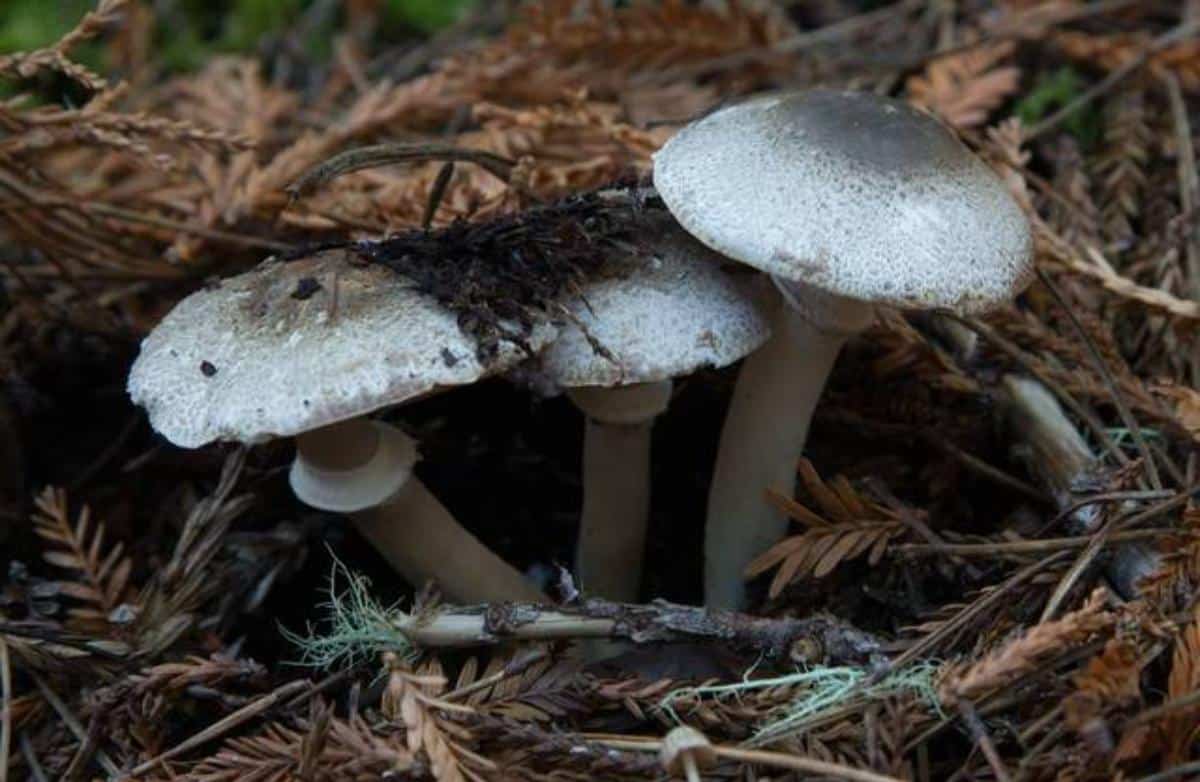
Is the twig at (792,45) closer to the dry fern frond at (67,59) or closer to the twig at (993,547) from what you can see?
the dry fern frond at (67,59)

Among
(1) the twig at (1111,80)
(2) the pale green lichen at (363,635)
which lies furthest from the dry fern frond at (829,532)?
(1) the twig at (1111,80)

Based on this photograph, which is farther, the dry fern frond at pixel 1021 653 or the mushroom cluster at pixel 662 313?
the mushroom cluster at pixel 662 313

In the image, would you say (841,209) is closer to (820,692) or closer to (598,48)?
(820,692)

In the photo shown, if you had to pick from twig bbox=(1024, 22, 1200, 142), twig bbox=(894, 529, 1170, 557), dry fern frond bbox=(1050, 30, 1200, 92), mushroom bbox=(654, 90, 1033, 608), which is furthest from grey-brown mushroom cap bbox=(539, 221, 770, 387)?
dry fern frond bbox=(1050, 30, 1200, 92)

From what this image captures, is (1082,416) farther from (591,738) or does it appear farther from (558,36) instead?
(558,36)

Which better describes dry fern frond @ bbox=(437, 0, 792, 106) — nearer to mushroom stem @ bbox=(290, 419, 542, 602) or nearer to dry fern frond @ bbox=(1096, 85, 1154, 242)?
dry fern frond @ bbox=(1096, 85, 1154, 242)
